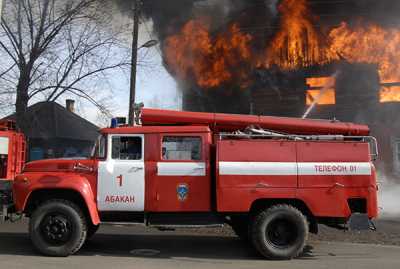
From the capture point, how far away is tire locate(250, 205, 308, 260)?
796cm

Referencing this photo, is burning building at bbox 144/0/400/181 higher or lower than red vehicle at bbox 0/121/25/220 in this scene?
higher

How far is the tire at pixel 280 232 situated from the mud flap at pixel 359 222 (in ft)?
2.44

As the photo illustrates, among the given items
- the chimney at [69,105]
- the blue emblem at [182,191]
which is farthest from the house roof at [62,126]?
the blue emblem at [182,191]

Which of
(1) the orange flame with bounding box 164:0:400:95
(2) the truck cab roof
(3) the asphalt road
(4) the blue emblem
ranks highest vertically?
(1) the orange flame with bounding box 164:0:400:95

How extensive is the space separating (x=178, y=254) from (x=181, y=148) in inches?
72.4

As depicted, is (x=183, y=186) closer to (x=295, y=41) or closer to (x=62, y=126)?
(x=295, y=41)

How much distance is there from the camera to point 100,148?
8297mm

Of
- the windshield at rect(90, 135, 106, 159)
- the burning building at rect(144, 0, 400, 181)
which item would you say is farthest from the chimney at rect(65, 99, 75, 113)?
the windshield at rect(90, 135, 106, 159)

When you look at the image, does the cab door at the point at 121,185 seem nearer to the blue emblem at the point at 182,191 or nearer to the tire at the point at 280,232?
the blue emblem at the point at 182,191

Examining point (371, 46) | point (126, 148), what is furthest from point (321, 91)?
point (126, 148)

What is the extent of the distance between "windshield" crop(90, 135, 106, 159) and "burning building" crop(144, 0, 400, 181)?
1213 centimetres

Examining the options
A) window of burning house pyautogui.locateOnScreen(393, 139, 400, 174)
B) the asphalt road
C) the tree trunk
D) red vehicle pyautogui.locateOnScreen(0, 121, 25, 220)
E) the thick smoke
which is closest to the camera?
the asphalt road

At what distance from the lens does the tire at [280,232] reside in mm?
7961

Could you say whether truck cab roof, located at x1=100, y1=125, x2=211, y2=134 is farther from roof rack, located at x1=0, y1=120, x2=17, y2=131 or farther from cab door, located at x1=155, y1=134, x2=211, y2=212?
roof rack, located at x1=0, y1=120, x2=17, y2=131
